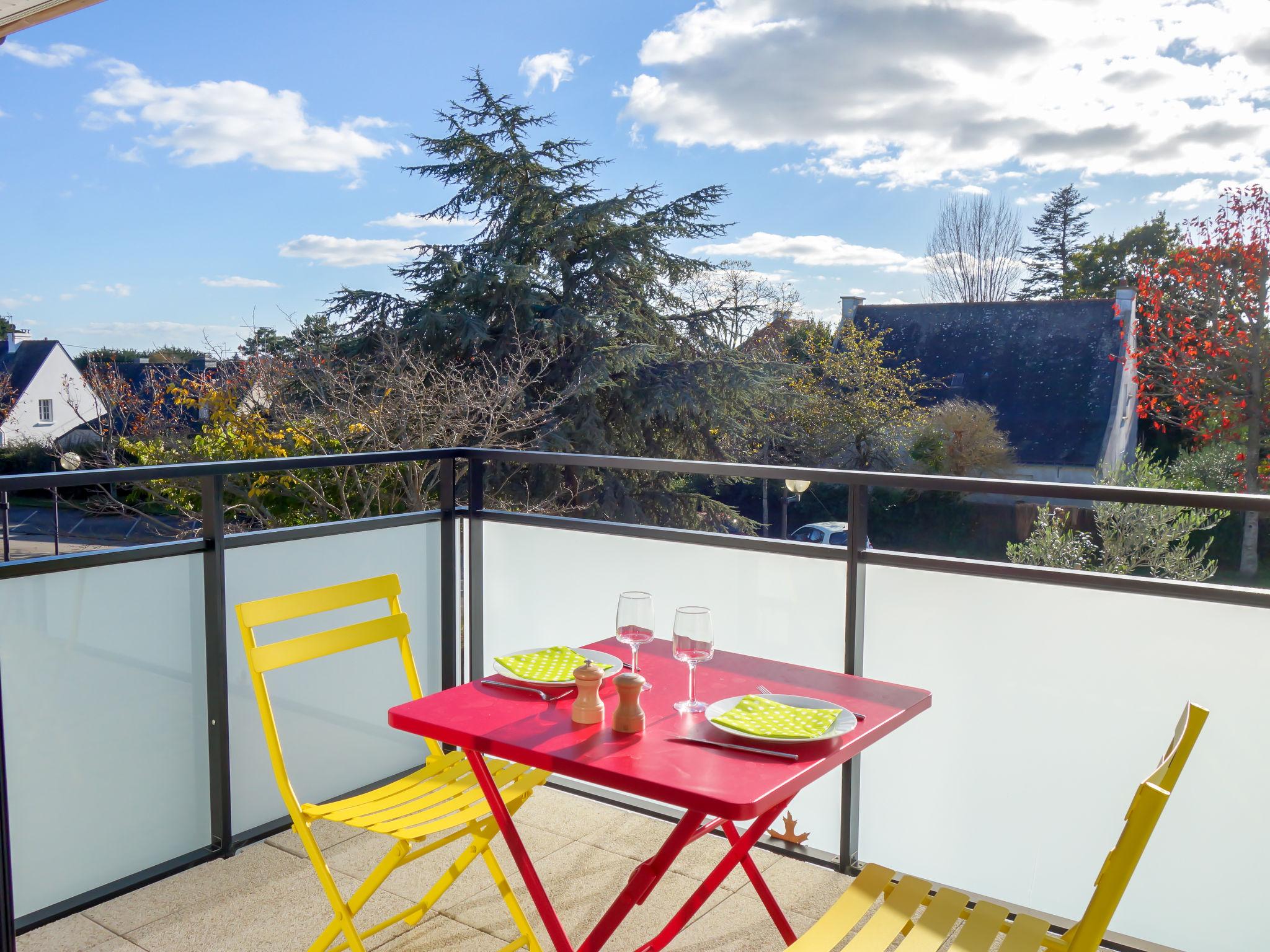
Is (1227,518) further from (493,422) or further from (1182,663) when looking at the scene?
(1182,663)

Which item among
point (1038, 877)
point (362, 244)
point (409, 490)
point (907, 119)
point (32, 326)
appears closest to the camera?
point (1038, 877)

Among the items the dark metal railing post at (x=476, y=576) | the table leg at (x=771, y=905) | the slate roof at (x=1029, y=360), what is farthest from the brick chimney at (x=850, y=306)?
the table leg at (x=771, y=905)

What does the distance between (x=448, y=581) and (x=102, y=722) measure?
1281 millimetres

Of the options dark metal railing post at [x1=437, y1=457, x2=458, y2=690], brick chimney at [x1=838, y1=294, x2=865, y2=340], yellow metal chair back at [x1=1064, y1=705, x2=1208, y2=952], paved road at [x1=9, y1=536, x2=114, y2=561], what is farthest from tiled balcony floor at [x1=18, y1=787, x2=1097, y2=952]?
brick chimney at [x1=838, y1=294, x2=865, y2=340]

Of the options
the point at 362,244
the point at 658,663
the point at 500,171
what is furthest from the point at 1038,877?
the point at 362,244

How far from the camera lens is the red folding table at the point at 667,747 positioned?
1.49 metres

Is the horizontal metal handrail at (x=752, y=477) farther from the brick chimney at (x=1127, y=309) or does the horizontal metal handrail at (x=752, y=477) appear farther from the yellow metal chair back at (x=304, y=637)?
the brick chimney at (x=1127, y=309)

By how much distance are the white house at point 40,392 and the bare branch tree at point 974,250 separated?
22.1 meters

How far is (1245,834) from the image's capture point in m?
2.22

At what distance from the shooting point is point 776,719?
1726 millimetres

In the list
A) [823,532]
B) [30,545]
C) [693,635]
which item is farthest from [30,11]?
[30,545]

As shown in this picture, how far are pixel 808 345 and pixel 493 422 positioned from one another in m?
11.0

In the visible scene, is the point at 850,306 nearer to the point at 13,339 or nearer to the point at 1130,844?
the point at 13,339

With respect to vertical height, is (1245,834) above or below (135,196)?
below
